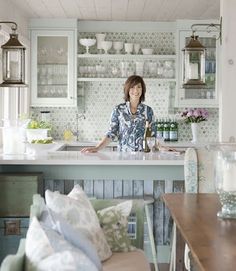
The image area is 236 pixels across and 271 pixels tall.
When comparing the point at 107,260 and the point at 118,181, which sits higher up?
the point at 118,181

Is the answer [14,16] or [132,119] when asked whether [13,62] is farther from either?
[14,16]

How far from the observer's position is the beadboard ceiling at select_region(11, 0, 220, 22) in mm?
5703

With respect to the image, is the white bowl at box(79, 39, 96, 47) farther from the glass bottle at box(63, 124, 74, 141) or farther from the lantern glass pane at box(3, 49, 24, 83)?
the lantern glass pane at box(3, 49, 24, 83)

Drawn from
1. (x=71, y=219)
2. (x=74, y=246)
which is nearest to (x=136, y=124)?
(x=71, y=219)

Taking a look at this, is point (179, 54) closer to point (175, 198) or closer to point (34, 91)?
point (34, 91)

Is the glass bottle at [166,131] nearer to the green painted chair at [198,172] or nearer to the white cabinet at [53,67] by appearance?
the white cabinet at [53,67]

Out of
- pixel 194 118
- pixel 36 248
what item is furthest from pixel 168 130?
pixel 36 248

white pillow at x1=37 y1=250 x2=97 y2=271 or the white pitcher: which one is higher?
the white pitcher

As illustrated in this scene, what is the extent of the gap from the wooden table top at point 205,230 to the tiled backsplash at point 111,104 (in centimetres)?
415

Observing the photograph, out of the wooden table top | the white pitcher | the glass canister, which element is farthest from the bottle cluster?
the glass canister

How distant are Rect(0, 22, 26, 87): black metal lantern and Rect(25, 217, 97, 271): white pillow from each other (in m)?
2.41

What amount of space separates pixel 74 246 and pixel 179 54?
16.9ft

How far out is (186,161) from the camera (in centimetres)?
323

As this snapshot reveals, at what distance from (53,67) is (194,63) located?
287cm
